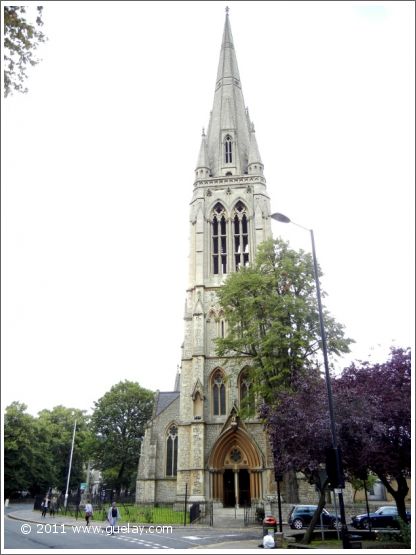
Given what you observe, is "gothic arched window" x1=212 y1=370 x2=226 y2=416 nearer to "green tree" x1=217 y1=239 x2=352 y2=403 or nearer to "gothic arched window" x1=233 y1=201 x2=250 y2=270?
"green tree" x1=217 y1=239 x2=352 y2=403

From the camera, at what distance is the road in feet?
45.9

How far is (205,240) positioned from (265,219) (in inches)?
207

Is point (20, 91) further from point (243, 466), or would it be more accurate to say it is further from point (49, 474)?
point (49, 474)

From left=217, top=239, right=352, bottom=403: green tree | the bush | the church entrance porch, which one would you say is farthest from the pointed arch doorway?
the bush

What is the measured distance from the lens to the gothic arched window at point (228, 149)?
4342 centimetres

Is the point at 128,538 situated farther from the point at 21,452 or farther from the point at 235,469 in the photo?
the point at 21,452

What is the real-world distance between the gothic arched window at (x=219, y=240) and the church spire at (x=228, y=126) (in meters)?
4.45

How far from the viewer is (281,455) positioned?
16.9 m

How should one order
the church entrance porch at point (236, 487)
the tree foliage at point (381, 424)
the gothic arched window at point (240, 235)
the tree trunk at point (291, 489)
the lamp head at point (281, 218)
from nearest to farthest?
the lamp head at point (281, 218) → the tree foliage at point (381, 424) → the tree trunk at point (291, 489) → the church entrance porch at point (236, 487) → the gothic arched window at point (240, 235)

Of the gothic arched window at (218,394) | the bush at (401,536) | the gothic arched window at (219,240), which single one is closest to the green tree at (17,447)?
the gothic arched window at (218,394)

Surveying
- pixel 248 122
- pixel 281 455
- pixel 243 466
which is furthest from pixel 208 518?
pixel 248 122

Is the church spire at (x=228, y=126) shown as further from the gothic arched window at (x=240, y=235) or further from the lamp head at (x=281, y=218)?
the lamp head at (x=281, y=218)

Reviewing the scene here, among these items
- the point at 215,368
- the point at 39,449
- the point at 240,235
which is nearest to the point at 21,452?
the point at 39,449

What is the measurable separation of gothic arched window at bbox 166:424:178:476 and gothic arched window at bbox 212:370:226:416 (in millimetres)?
6155
